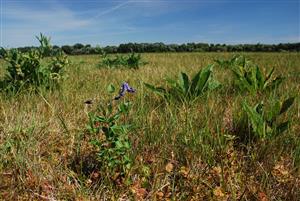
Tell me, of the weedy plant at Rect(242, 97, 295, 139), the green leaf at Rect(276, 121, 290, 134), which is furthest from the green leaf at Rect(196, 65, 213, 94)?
the green leaf at Rect(276, 121, 290, 134)

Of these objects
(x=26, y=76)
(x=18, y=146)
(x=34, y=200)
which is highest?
(x=26, y=76)

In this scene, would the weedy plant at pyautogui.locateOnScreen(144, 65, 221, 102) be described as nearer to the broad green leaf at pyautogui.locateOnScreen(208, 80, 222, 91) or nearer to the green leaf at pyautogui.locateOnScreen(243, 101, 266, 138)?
the broad green leaf at pyautogui.locateOnScreen(208, 80, 222, 91)

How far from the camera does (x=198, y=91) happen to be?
3.71 metres

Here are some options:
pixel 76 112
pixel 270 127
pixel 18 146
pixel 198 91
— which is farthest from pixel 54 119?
pixel 270 127

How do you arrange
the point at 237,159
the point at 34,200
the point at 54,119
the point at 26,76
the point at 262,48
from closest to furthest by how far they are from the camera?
the point at 34,200 < the point at 237,159 < the point at 54,119 < the point at 26,76 < the point at 262,48

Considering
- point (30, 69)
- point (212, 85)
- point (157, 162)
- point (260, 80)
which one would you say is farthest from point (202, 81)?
point (30, 69)

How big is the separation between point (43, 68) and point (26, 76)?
0.21 metres

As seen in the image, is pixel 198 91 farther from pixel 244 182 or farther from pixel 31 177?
pixel 31 177

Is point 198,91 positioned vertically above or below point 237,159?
above

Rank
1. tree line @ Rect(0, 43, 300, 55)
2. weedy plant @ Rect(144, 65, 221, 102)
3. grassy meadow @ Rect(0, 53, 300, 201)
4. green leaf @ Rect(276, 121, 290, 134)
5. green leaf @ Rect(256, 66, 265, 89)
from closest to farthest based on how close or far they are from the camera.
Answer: grassy meadow @ Rect(0, 53, 300, 201), green leaf @ Rect(276, 121, 290, 134), weedy plant @ Rect(144, 65, 221, 102), green leaf @ Rect(256, 66, 265, 89), tree line @ Rect(0, 43, 300, 55)

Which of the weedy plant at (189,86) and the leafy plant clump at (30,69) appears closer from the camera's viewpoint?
the weedy plant at (189,86)

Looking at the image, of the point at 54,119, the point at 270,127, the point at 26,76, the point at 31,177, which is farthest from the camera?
the point at 26,76

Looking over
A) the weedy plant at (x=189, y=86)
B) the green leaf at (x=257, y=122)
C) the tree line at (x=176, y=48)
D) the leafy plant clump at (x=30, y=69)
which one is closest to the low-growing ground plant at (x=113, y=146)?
the green leaf at (x=257, y=122)

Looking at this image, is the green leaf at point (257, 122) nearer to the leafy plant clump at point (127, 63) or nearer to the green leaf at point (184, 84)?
the green leaf at point (184, 84)
